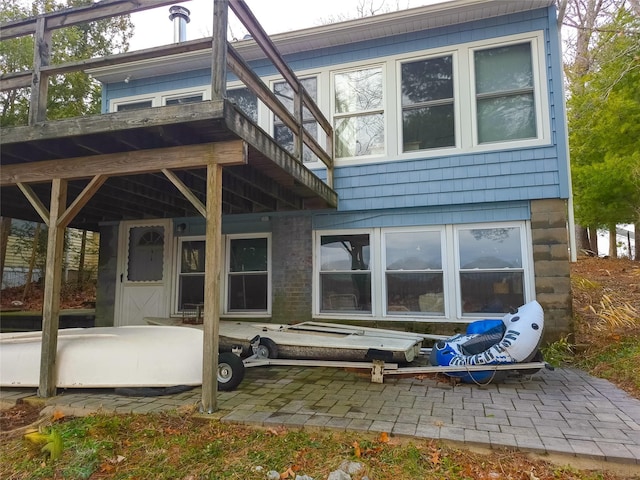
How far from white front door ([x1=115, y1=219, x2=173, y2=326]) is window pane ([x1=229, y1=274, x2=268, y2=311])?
1243mm

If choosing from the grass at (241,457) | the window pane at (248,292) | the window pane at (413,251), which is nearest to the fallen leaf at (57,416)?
the grass at (241,457)

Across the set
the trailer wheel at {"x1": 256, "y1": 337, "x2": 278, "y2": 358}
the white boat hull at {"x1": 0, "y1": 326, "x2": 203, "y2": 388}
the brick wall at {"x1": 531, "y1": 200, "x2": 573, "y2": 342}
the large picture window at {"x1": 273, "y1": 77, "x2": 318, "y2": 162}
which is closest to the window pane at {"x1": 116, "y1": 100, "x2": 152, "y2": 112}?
the large picture window at {"x1": 273, "y1": 77, "x2": 318, "y2": 162}

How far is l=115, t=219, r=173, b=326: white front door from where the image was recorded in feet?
24.1

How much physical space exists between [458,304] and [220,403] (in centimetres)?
373

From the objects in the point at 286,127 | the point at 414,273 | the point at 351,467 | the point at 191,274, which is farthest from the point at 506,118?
the point at 191,274

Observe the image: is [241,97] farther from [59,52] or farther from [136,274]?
[59,52]

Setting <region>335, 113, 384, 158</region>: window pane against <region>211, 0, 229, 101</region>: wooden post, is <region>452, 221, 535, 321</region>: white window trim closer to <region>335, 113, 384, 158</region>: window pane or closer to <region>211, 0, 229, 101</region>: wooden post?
<region>335, 113, 384, 158</region>: window pane

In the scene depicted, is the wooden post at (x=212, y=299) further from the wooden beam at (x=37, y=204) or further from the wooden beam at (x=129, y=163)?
the wooden beam at (x=37, y=204)

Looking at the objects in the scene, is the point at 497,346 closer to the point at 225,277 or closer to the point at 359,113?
the point at 359,113

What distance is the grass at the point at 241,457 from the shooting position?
253 cm

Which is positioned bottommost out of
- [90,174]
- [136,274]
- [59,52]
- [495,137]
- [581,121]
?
[136,274]

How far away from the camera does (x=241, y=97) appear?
24.0 feet

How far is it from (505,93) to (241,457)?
5848 millimetres

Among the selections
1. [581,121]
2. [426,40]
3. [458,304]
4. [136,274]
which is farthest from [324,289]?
Result: [581,121]
